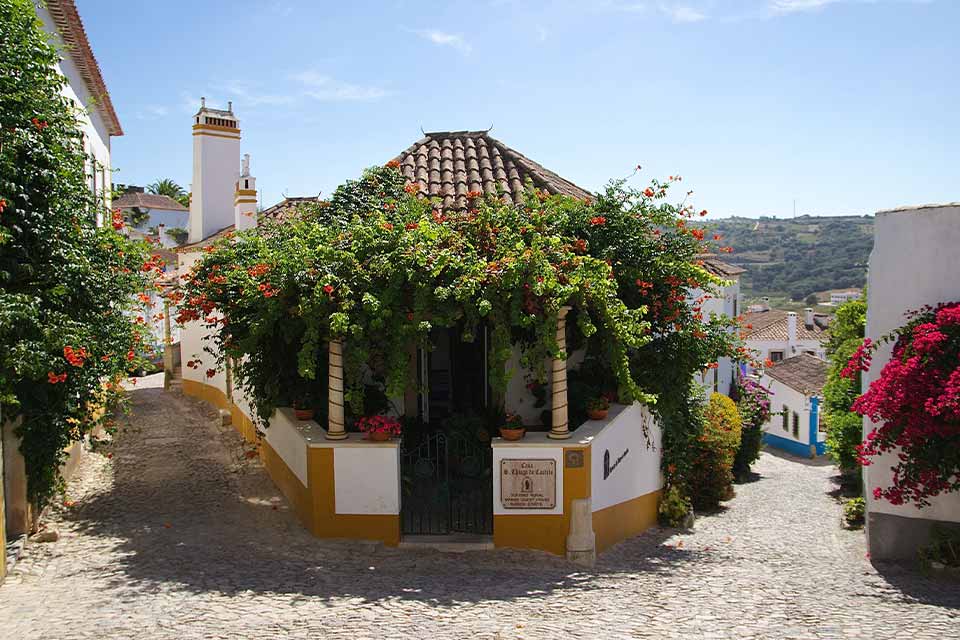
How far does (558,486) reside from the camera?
9.34 m

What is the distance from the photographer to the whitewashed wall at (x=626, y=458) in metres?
9.82

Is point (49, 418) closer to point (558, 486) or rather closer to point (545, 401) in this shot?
point (558, 486)

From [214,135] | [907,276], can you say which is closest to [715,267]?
[907,276]

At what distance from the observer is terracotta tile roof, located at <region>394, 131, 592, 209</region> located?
13.3m

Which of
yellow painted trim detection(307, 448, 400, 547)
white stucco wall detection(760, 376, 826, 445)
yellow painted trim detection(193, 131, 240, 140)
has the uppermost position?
yellow painted trim detection(193, 131, 240, 140)

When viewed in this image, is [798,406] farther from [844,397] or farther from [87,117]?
[87,117]

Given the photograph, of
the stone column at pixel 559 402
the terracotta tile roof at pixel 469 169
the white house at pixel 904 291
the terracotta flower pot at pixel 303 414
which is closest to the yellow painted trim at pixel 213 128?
the terracotta tile roof at pixel 469 169

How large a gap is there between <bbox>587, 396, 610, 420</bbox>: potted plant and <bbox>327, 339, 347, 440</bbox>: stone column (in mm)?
3224

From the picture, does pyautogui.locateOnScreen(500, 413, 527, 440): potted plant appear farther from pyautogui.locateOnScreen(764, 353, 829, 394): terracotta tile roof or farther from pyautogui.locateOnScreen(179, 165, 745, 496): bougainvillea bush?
pyautogui.locateOnScreen(764, 353, 829, 394): terracotta tile roof

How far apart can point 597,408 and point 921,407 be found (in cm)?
375

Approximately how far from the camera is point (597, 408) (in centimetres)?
1048

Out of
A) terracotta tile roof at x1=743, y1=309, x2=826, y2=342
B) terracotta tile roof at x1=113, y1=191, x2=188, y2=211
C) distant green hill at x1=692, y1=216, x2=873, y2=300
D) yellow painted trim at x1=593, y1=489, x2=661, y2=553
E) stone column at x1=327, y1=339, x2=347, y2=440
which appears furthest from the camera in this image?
distant green hill at x1=692, y1=216, x2=873, y2=300

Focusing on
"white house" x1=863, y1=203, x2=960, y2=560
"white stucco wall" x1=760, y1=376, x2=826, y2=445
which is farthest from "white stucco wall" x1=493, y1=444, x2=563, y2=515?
"white stucco wall" x1=760, y1=376, x2=826, y2=445

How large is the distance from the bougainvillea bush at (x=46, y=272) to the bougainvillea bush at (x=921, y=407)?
345 inches
